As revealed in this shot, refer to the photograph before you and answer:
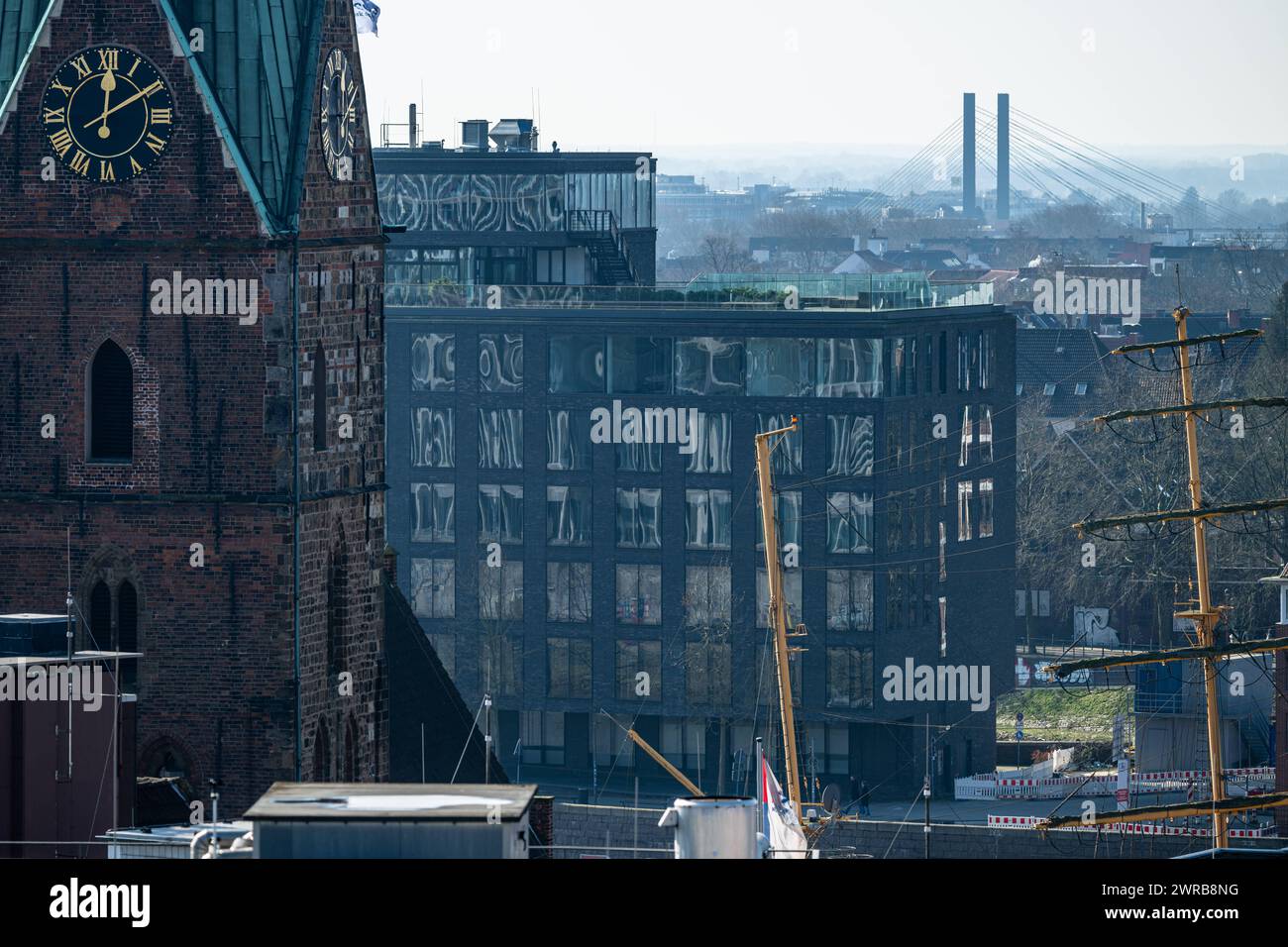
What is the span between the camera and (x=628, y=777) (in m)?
136

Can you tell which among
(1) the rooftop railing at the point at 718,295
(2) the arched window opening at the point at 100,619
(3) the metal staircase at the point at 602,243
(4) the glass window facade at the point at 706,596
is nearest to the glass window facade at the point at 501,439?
(1) the rooftop railing at the point at 718,295

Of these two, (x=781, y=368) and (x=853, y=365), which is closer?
(x=853, y=365)

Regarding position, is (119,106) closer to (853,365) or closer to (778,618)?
(778,618)

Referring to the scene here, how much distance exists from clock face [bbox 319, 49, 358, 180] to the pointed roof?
0.82 m

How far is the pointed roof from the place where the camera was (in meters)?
56.8

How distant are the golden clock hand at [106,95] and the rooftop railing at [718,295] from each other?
79.2m

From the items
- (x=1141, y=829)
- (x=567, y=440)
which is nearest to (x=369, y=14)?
(x=1141, y=829)

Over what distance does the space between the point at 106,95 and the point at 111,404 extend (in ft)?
18.0

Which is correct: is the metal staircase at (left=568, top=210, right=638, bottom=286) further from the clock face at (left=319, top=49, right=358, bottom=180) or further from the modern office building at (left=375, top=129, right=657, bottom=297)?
the clock face at (left=319, top=49, right=358, bottom=180)

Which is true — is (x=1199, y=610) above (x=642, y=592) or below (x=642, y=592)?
below

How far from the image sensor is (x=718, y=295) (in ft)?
449

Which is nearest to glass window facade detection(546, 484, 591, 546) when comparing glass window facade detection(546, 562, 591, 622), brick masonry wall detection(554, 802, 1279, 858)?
glass window facade detection(546, 562, 591, 622)

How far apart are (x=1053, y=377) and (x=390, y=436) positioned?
61.8 m
